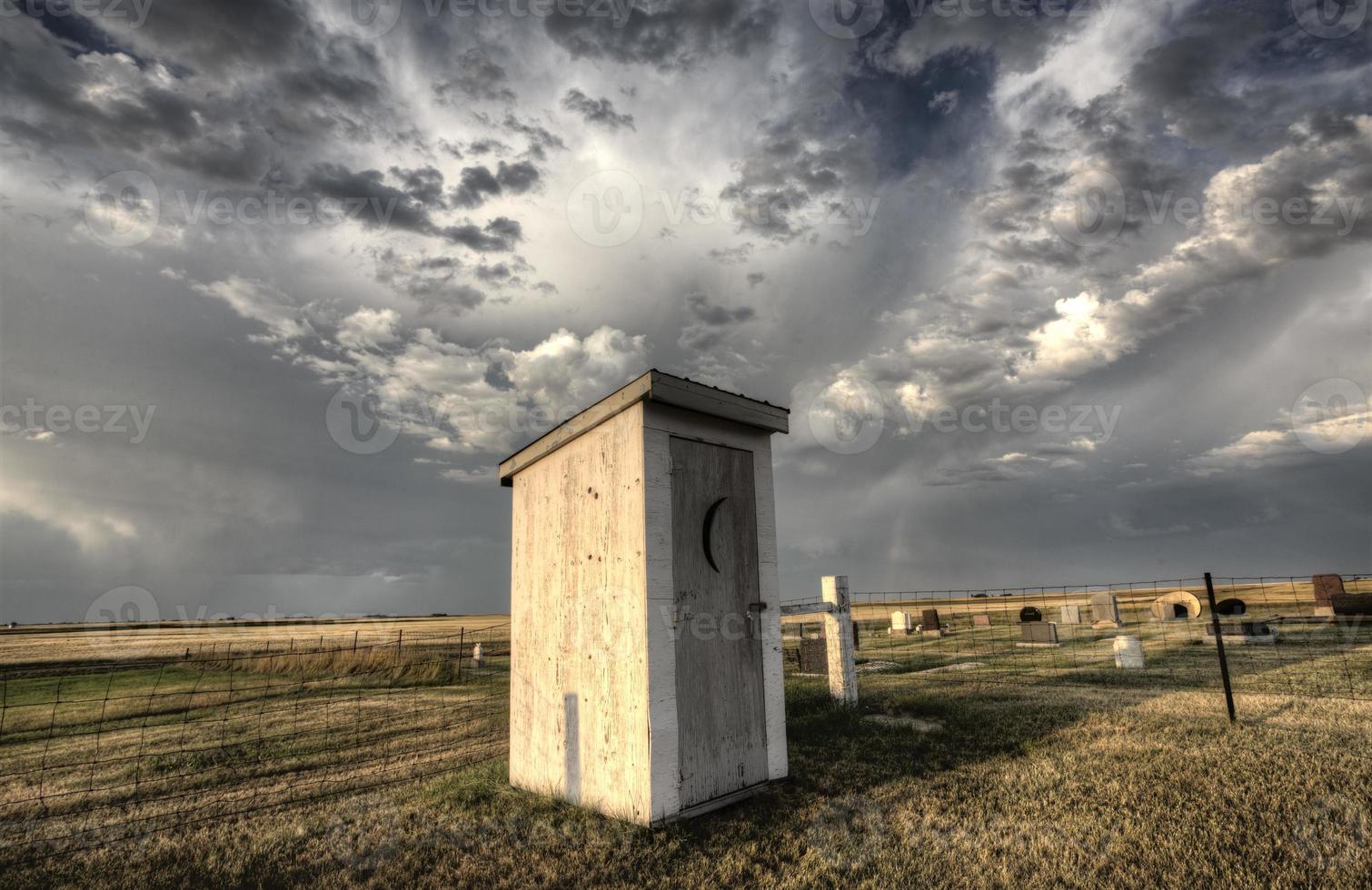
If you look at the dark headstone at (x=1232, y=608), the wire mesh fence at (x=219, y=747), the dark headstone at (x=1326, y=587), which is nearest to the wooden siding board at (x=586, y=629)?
the wire mesh fence at (x=219, y=747)

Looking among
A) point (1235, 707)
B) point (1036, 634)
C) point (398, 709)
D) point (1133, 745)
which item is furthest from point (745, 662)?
point (1036, 634)

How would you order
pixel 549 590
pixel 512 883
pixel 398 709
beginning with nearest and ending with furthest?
pixel 512 883
pixel 549 590
pixel 398 709

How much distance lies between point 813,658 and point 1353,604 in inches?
851

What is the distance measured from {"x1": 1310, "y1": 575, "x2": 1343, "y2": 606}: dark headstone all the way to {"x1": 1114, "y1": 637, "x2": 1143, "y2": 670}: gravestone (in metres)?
18.9

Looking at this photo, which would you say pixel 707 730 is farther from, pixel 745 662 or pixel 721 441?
pixel 721 441

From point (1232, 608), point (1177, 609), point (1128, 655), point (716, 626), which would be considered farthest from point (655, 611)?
point (1177, 609)

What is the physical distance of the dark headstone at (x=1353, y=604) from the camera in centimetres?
2238

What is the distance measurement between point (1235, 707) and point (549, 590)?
9823mm

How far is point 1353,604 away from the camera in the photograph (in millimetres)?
22641

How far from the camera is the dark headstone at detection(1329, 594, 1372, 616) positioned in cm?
2238

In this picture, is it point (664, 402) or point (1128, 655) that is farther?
point (1128, 655)

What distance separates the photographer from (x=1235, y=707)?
915 cm

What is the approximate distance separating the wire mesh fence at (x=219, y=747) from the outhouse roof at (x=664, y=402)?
A: 14.6 ft

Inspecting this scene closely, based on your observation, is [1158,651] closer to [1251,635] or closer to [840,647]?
[1251,635]
